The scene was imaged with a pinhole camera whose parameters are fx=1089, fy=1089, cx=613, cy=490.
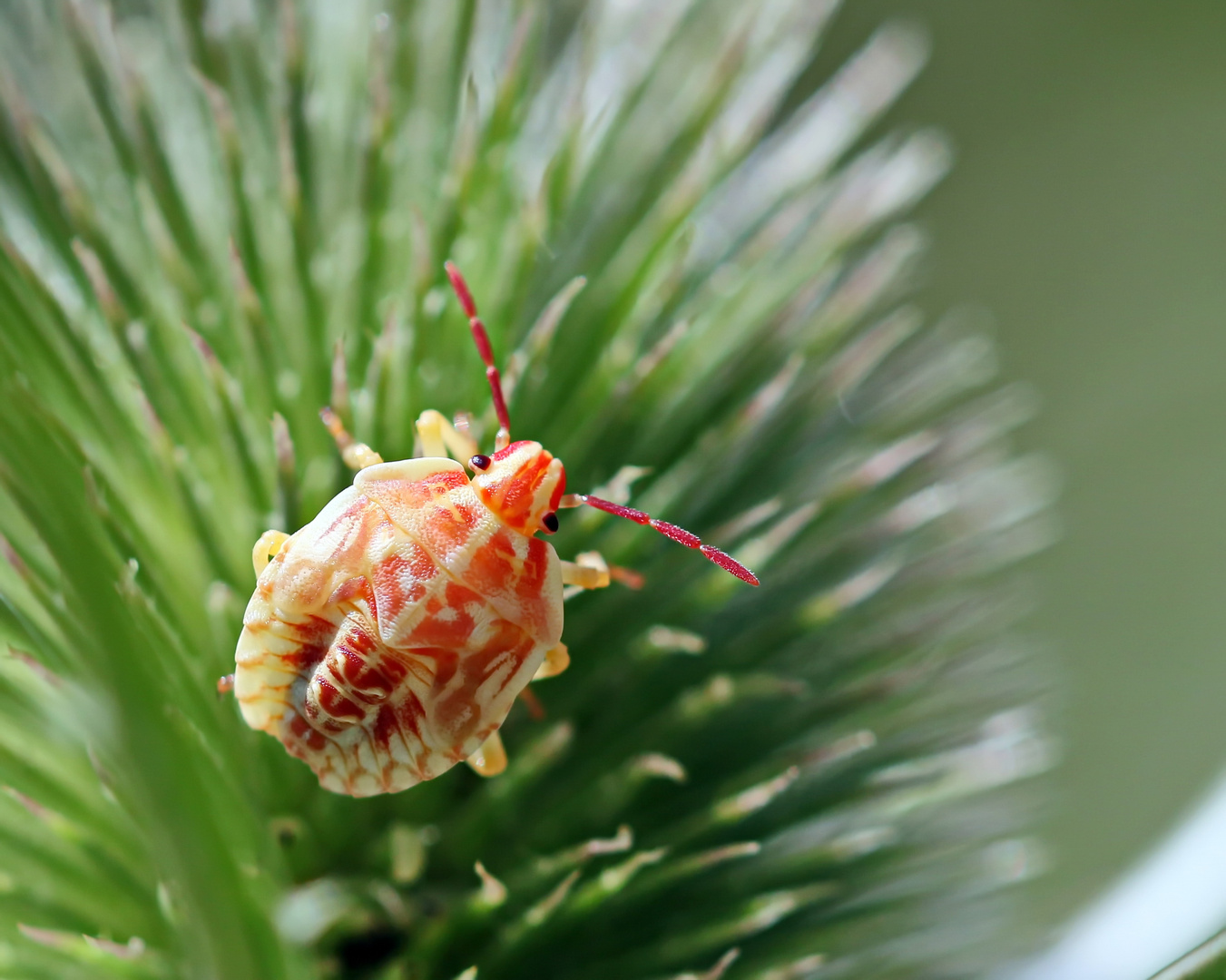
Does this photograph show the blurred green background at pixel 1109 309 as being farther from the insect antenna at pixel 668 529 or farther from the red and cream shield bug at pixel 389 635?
the red and cream shield bug at pixel 389 635

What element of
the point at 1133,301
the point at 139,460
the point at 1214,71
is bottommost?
the point at 139,460

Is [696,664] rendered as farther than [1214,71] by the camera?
No

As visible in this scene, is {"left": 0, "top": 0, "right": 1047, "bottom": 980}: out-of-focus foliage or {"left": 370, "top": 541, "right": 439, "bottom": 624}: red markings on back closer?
{"left": 370, "top": 541, "right": 439, "bottom": 624}: red markings on back

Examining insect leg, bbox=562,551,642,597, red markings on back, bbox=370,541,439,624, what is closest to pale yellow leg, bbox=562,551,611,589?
insect leg, bbox=562,551,642,597

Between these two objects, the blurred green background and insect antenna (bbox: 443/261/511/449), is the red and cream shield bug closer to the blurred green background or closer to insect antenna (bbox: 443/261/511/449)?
insect antenna (bbox: 443/261/511/449)

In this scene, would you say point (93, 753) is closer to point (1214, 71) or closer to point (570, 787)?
point (570, 787)

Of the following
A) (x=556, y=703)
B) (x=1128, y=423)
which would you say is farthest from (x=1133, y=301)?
(x=556, y=703)
